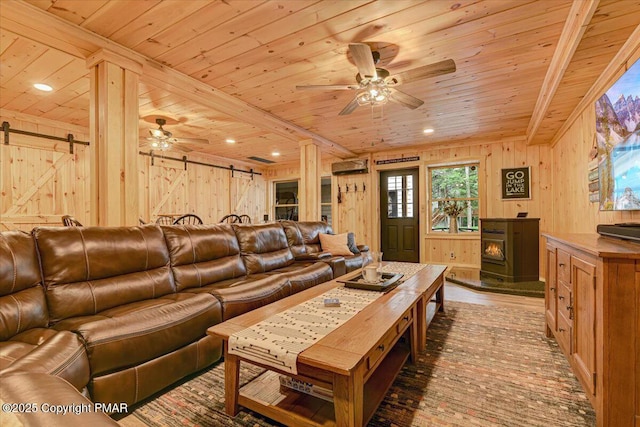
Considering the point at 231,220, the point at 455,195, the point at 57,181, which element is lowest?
the point at 231,220

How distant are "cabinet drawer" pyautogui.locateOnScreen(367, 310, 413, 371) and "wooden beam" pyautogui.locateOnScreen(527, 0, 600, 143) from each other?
2121 mm

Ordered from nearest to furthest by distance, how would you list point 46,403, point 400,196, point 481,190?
point 46,403 < point 481,190 < point 400,196

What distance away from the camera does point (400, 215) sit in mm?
6309

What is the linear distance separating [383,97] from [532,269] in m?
3.64

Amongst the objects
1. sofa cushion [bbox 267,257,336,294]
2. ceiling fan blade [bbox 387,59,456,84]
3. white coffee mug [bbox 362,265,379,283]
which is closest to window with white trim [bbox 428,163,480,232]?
sofa cushion [bbox 267,257,336,294]

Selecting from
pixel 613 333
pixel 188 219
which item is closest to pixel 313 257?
pixel 613 333

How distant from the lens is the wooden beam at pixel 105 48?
6.31 feet

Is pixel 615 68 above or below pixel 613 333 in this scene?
above

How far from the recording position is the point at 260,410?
1.47m

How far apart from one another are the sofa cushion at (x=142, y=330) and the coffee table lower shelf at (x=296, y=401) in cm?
50

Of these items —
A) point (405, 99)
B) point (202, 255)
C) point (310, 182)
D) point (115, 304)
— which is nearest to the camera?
point (115, 304)

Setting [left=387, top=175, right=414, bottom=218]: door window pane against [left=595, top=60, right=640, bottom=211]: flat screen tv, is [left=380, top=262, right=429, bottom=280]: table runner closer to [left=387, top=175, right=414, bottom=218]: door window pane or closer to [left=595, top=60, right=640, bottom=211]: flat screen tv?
[left=595, top=60, right=640, bottom=211]: flat screen tv

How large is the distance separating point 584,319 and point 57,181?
19.9ft

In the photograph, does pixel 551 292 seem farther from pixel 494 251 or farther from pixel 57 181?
pixel 57 181
